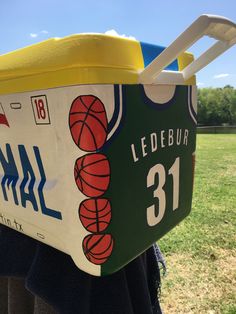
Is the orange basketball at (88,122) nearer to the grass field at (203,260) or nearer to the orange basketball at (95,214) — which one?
the orange basketball at (95,214)

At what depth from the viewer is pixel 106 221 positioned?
23.3 inches

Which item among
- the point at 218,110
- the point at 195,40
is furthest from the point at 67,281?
the point at 218,110

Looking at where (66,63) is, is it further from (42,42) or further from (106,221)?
(106,221)

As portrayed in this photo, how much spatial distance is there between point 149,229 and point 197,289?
1467mm

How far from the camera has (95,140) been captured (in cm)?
55

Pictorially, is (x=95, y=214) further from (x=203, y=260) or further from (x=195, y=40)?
(x=203, y=260)

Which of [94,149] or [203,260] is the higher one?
[94,149]

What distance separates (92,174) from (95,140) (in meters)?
0.06

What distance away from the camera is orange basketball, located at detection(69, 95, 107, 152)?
539 mm

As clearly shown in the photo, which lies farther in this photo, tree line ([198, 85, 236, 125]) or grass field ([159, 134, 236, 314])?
tree line ([198, 85, 236, 125])

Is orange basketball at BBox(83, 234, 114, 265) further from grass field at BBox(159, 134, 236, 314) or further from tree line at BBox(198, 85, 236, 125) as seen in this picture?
tree line at BBox(198, 85, 236, 125)

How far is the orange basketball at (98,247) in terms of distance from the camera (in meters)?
0.60

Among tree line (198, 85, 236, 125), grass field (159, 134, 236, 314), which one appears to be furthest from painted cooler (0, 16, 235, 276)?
tree line (198, 85, 236, 125)

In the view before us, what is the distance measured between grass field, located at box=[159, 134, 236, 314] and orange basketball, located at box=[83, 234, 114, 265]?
1.39 metres
